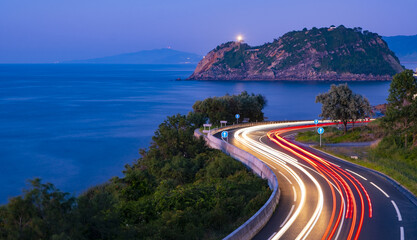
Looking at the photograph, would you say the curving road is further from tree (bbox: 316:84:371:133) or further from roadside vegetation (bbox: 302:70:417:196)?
tree (bbox: 316:84:371:133)

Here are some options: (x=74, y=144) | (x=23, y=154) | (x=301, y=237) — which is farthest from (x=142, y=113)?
(x=301, y=237)

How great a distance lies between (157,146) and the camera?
47156 mm

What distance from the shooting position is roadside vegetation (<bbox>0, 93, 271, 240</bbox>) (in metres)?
11.7

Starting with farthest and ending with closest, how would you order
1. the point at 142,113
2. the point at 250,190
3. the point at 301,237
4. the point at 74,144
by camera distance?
the point at 142,113 < the point at 74,144 < the point at 250,190 < the point at 301,237

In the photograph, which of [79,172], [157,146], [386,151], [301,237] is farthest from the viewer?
[79,172]


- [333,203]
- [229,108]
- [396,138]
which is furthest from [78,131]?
[333,203]

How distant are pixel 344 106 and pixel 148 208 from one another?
34600 millimetres

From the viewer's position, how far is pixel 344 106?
156 feet

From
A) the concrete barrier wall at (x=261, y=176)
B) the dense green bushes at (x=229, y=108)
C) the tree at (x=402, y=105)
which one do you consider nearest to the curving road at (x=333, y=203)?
the concrete barrier wall at (x=261, y=176)

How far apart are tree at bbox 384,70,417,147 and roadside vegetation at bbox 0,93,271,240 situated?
51.3ft

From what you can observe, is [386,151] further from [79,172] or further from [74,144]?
[74,144]

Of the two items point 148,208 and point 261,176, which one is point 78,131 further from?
point 148,208

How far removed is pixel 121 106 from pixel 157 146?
7574 centimetres

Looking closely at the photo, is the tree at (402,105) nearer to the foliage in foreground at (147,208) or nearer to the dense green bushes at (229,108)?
the foliage in foreground at (147,208)
